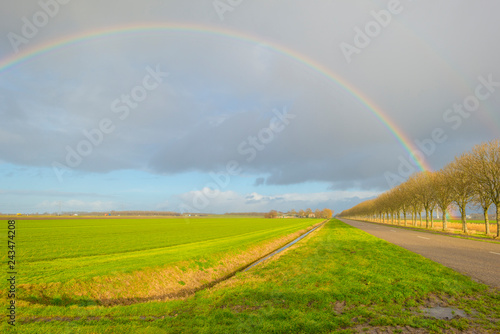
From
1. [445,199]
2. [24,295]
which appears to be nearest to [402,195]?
[445,199]

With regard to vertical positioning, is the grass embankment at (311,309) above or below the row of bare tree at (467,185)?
below

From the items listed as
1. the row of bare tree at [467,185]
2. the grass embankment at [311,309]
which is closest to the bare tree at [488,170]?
the row of bare tree at [467,185]

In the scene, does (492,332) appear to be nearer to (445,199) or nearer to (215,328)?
(215,328)

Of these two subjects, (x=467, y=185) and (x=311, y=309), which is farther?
(x=467, y=185)

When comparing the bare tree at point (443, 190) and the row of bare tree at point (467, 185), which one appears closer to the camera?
the row of bare tree at point (467, 185)

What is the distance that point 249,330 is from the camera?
24.8 ft

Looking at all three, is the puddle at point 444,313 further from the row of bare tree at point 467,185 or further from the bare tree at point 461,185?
the bare tree at point 461,185

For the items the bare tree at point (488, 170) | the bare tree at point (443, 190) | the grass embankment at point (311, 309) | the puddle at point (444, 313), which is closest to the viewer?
the grass embankment at point (311, 309)

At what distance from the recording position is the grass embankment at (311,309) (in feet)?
25.0

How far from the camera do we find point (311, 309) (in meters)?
9.02

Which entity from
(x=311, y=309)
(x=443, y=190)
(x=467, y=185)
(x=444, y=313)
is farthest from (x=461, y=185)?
(x=311, y=309)

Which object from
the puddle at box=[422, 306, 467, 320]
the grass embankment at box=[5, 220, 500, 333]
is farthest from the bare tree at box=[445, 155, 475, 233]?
the puddle at box=[422, 306, 467, 320]

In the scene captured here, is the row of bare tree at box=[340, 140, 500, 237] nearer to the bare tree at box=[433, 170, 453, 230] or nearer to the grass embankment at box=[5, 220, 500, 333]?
the bare tree at box=[433, 170, 453, 230]

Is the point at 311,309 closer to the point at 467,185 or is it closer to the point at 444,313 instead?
the point at 444,313
